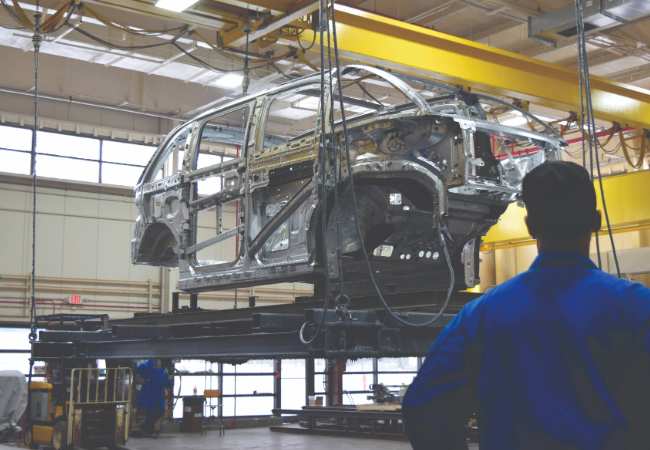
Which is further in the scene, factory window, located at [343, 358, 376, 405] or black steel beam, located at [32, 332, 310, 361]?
factory window, located at [343, 358, 376, 405]

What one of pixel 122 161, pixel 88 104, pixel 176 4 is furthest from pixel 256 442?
pixel 176 4

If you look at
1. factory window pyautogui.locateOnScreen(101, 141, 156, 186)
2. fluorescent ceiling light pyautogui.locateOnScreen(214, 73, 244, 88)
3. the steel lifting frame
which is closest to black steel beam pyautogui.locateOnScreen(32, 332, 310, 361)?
the steel lifting frame

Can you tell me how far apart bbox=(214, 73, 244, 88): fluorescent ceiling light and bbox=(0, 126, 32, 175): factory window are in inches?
195

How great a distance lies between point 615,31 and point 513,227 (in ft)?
12.3

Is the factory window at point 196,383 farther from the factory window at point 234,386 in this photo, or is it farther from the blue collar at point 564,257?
the blue collar at point 564,257

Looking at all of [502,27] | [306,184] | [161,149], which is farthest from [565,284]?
[502,27]

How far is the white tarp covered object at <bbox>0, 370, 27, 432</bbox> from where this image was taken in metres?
13.6

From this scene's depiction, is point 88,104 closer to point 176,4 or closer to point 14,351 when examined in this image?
point 14,351

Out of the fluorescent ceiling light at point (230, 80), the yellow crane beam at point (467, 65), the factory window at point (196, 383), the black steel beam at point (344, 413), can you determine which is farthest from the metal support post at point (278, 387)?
the yellow crane beam at point (467, 65)

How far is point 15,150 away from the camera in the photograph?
17.5 metres

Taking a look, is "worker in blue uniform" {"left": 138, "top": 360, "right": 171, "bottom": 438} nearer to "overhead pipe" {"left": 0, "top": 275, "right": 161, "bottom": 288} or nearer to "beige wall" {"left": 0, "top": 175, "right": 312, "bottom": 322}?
"beige wall" {"left": 0, "top": 175, "right": 312, "bottom": 322}

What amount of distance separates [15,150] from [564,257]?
57.8 feet

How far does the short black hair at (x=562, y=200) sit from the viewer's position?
1786 mm

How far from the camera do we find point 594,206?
6.02ft
